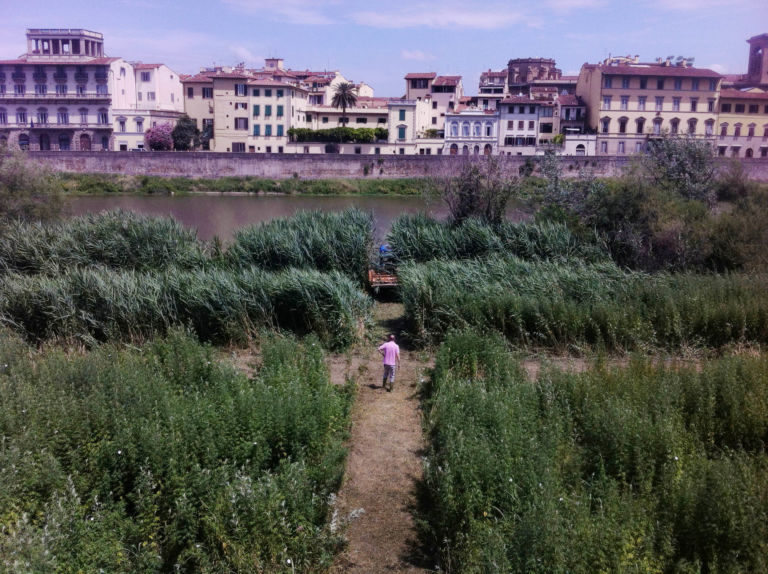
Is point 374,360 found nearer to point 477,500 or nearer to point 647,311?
point 647,311

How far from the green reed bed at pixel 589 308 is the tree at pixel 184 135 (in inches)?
2031

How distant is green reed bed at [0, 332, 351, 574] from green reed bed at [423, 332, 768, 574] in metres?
1.42

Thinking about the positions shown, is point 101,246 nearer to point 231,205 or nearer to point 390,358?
point 390,358

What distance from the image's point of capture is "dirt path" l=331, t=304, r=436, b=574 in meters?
6.79

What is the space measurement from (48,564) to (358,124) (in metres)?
63.4

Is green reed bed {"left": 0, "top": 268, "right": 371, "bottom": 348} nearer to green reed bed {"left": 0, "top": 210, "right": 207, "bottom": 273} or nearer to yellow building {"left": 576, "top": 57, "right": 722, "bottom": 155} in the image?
green reed bed {"left": 0, "top": 210, "right": 207, "bottom": 273}

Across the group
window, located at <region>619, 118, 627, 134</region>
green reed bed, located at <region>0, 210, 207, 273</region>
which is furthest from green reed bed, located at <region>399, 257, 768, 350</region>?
window, located at <region>619, 118, 627, 134</region>

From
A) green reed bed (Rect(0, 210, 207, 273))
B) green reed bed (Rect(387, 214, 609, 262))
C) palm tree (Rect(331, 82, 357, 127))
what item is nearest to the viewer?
green reed bed (Rect(0, 210, 207, 273))

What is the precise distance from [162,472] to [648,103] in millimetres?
63880

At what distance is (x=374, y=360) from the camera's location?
12.8m

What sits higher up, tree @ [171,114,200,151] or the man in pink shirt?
tree @ [171,114,200,151]

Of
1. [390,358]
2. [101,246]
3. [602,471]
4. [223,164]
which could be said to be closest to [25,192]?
[101,246]

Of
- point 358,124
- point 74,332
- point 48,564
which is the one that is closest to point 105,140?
point 358,124

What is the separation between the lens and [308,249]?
17266mm
